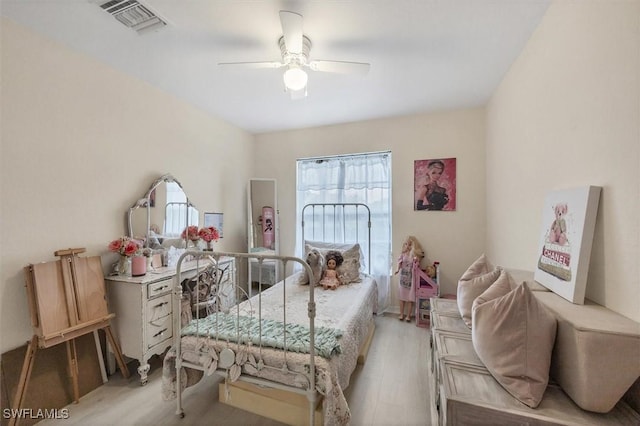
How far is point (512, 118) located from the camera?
6.90 feet

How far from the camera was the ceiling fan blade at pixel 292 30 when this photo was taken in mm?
1375

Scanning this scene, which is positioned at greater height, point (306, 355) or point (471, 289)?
point (471, 289)

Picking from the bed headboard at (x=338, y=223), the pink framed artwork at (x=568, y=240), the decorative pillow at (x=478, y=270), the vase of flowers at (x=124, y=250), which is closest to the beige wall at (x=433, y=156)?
the bed headboard at (x=338, y=223)

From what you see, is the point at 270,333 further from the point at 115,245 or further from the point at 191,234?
the point at 191,234

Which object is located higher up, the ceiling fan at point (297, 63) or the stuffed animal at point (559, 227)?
the ceiling fan at point (297, 63)

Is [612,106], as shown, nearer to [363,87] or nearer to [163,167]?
[363,87]

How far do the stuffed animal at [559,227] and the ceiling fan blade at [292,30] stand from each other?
1.70m

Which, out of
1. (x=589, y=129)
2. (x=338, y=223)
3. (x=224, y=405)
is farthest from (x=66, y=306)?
(x=589, y=129)

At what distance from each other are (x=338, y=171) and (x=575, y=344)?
2.95 metres

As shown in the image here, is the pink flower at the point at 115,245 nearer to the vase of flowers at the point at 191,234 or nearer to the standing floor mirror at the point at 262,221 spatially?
the vase of flowers at the point at 191,234

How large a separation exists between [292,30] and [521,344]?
1927 millimetres

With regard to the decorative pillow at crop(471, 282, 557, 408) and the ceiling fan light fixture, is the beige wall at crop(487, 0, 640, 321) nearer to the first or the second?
the decorative pillow at crop(471, 282, 557, 408)

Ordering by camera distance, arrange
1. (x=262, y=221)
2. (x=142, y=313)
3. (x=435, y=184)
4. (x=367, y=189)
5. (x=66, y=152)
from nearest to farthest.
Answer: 1. (x=66, y=152)
2. (x=142, y=313)
3. (x=435, y=184)
4. (x=367, y=189)
5. (x=262, y=221)

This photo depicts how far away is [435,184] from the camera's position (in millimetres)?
3184
